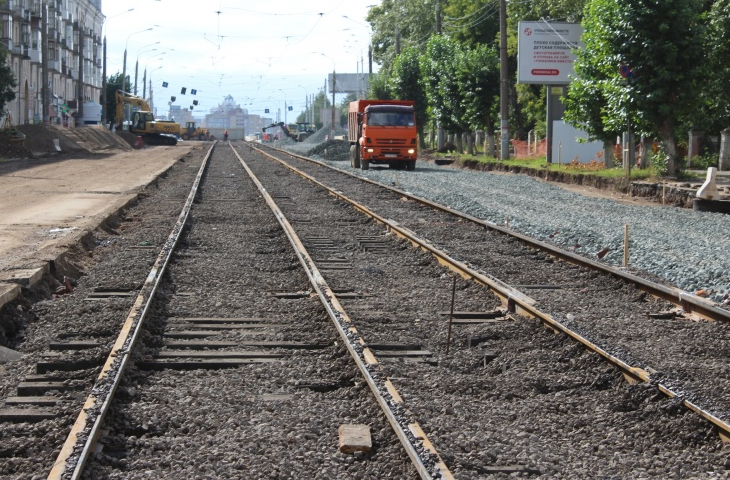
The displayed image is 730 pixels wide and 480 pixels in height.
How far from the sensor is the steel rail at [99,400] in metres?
4.84

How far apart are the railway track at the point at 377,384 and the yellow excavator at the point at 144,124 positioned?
238ft

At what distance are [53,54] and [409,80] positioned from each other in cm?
4173

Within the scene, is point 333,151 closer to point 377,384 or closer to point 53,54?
point 53,54

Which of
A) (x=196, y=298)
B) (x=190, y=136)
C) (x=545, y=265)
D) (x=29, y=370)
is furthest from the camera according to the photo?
(x=190, y=136)

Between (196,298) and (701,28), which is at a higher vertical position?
(701,28)

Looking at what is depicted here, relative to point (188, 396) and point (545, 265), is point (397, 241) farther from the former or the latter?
point (188, 396)

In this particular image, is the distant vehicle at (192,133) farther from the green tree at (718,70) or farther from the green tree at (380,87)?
the green tree at (718,70)

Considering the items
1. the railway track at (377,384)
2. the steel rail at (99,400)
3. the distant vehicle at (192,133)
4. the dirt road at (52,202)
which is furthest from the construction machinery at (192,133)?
the steel rail at (99,400)

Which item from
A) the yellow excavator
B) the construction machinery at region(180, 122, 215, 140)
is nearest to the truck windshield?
the yellow excavator

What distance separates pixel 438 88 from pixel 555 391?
50278mm

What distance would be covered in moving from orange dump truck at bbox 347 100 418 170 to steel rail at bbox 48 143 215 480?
Answer: 28534mm

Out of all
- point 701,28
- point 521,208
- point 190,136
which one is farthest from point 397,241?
point 190,136

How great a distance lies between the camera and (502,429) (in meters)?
5.79

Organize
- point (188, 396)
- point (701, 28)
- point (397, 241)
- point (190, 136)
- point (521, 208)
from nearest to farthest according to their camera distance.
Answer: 1. point (188, 396)
2. point (397, 241)
3. point (521, 208)
4. point (701, 28)
5. point (190, 136)
